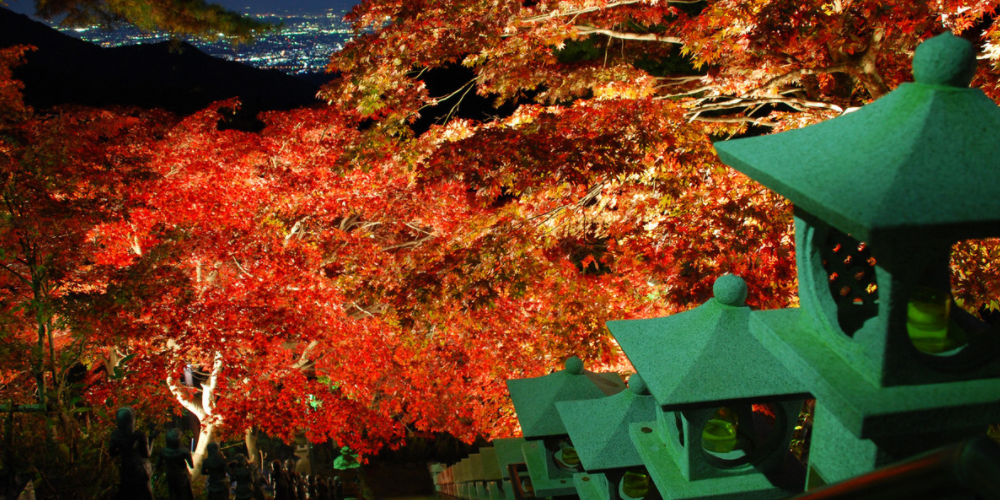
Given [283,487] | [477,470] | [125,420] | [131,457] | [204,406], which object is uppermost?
[125,420]

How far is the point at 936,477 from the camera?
1062 millimetres

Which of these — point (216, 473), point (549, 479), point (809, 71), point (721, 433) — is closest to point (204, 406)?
point (216, 473)

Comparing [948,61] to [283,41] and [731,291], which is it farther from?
[283,41]

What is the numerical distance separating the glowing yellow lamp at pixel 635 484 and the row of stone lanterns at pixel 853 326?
1.85 ft

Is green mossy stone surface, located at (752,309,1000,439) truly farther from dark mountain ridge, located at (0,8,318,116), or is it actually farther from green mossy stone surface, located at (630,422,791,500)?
dark mountain ridge, located at (0,8,318,116)

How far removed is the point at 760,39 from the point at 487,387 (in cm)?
691

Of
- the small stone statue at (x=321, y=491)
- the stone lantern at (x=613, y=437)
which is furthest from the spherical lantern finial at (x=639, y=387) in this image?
the small stone statue at (x=321, y=491)

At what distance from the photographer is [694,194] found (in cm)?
617

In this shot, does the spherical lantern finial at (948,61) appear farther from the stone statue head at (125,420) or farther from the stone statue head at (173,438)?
the stone statue head at (125,420)

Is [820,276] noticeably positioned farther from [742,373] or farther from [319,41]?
[319,41]

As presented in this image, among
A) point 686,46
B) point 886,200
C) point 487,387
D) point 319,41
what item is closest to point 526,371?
point 487,387

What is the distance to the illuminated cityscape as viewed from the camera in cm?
1030

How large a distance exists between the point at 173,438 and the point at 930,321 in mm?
4671

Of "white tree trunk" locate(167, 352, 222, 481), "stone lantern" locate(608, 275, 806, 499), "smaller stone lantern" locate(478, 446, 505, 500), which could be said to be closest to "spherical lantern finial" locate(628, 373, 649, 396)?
"stone lantern" locate(608, 275, 806, 499)
